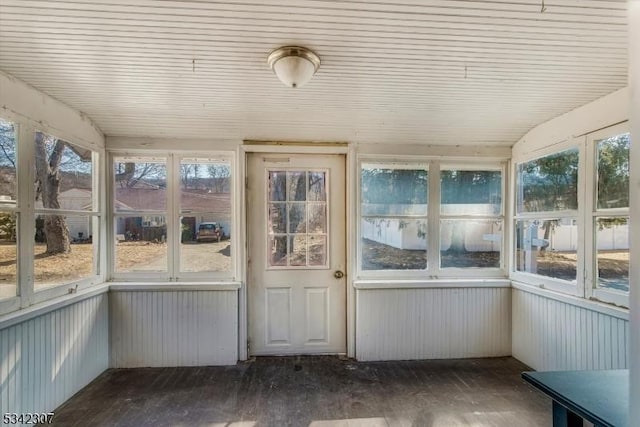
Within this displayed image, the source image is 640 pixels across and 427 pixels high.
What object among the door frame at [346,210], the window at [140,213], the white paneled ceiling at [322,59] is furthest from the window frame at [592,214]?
the window at [140,213]

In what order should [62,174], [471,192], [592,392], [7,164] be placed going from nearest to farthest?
[592,392]
[7,164]
[62,174]
[471,192]

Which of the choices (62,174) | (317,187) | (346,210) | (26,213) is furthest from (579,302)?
(62,174)

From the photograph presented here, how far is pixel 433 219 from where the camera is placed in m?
3.22

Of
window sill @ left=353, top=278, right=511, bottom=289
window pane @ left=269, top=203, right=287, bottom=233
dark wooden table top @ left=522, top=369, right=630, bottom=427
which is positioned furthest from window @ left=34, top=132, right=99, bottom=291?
dark wooden table top @ left=522, top=369, right=630, bottom=427

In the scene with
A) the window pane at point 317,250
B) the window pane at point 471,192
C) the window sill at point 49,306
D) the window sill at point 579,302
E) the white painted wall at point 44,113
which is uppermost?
the white painted wall at point 44,113

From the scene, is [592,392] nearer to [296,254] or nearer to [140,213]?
[296,254]

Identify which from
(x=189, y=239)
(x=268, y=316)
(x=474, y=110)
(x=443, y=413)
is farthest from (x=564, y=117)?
(x=189, y=239)

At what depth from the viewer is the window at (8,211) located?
1.97m

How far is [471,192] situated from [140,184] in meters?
3.18

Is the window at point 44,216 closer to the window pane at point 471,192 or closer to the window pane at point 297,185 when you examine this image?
the window pane at point 297,185

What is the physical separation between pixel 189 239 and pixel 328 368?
1722 mm

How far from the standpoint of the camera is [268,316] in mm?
3143

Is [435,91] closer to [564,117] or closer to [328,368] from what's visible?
[564,117]

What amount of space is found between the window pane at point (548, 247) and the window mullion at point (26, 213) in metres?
3.89
